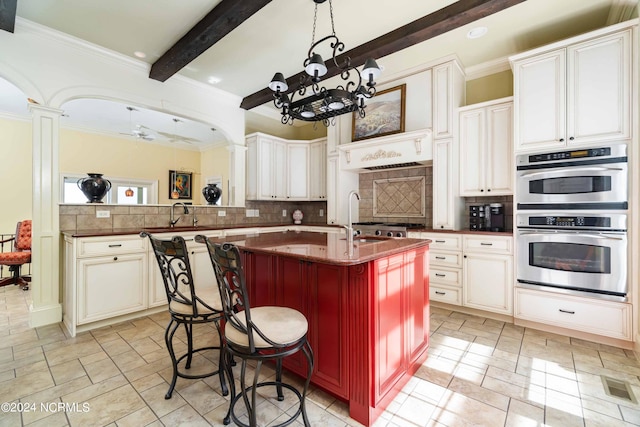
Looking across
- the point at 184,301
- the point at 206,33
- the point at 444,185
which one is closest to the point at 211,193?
the point at 206,33

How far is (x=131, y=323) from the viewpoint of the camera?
3.03 m

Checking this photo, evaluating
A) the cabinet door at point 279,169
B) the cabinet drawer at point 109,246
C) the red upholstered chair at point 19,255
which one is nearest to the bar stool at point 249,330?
the cabinet drawer at point 109,246

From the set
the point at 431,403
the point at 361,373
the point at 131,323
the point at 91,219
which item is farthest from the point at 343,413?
the point at 91,219

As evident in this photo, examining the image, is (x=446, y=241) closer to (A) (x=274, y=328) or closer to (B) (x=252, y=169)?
(A) (x=274, y=328)

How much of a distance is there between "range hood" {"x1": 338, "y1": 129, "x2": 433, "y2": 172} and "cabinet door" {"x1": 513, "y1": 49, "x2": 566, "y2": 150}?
960mm

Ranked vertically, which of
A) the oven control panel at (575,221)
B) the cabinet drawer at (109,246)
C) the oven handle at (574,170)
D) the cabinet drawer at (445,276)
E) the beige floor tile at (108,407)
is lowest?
the beige floor tile at (108,407)

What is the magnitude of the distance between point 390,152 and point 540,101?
1613 mm

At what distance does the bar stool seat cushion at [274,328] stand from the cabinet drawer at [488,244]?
7.84 feet

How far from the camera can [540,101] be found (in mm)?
2779

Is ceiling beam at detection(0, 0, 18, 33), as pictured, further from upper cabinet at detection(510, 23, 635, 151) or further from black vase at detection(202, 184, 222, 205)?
upper cabinet at detection(510, 23, 635, 151)

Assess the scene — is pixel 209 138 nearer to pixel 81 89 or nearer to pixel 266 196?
pixel 266 196

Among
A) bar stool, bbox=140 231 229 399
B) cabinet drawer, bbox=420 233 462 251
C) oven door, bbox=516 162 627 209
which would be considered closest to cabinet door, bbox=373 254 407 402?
bar stool, bbox=140 231 229 399

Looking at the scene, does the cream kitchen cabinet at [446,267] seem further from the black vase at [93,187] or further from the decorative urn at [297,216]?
the black vase at [93,187]

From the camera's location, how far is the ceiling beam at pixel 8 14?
2339 millimetres
